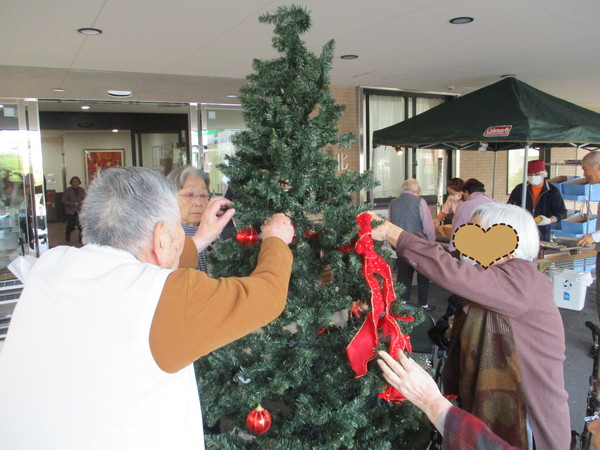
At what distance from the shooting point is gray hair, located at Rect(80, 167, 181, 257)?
45.4 inches

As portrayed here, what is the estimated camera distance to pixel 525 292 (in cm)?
149

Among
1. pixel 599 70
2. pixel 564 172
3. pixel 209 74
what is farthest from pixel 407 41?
pixel 564 172

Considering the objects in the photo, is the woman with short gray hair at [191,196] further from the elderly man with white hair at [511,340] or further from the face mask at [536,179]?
the face mask at [536,179]

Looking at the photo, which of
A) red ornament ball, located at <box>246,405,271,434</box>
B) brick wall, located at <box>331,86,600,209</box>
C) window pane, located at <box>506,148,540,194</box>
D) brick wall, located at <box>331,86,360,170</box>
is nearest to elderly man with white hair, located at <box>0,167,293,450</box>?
red ornament ball, located at <box>246,405,271,434</box>

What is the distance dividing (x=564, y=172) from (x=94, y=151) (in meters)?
14.1

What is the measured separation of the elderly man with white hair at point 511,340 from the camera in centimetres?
148

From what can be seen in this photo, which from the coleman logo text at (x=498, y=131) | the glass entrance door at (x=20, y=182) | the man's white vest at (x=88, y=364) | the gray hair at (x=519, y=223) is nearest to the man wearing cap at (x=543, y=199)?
the coleman logo text at (x=498, y=131)

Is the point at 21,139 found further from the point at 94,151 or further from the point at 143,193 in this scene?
the point at 94,151

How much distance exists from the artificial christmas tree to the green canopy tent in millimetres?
3342

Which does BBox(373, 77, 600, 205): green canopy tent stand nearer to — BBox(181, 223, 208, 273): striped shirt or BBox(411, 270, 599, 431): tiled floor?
BBox(411, 270, 599, 431): tiled floor

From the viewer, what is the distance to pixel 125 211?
115 centimetres

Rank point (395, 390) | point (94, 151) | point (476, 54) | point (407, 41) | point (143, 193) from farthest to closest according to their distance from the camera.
Answer: point (94, 151), point (476, 54), point (407, 41), point (395, 390), point (143, 193)

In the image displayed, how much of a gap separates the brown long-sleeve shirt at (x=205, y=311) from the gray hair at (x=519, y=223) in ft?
2.61

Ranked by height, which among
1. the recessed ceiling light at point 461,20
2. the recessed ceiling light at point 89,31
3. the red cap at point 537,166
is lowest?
the red cap at point 537,166
